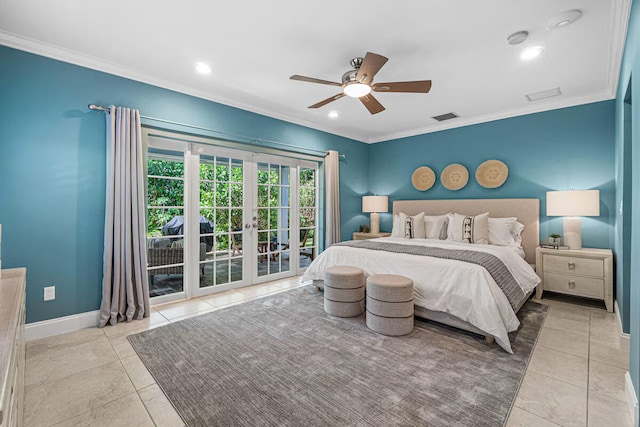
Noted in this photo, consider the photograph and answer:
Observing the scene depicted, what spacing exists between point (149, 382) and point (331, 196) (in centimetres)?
386

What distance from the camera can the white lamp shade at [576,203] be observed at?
3.52 meters

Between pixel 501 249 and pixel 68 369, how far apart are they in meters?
4.45

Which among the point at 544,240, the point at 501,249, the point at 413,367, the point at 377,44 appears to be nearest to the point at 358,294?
the point at 413,367

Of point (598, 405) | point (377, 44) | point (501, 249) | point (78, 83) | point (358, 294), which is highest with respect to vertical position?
point (377, 44)

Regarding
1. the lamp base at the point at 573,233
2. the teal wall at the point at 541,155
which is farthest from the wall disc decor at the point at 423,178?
the lamp base at the point at 573,233

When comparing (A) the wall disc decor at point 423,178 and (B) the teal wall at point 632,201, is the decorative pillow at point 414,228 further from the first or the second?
(B) the teal wall at point 632,201

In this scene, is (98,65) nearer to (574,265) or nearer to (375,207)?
(375,207)

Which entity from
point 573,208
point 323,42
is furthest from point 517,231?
point 323,42

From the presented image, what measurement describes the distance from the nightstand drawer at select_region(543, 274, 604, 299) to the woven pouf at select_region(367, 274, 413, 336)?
2.24 meters

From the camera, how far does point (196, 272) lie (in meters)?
3.87

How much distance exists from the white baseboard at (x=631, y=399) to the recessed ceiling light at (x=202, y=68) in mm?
4213

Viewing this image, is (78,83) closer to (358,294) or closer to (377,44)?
(377,44)

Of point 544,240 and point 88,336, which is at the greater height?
point 544,240

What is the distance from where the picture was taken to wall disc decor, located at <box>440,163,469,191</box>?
196 inches
